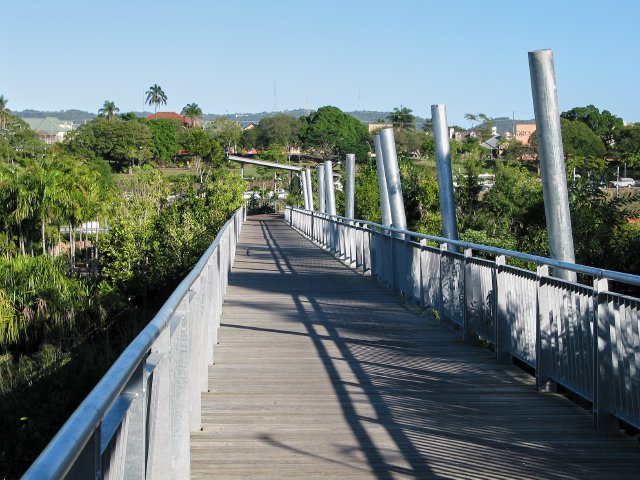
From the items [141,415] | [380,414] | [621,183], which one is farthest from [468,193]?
[141,415]

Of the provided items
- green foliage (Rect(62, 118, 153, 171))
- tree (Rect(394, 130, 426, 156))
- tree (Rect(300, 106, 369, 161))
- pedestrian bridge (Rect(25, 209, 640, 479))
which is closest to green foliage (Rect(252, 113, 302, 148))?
tree (Rect(300, 106, 369, 161))

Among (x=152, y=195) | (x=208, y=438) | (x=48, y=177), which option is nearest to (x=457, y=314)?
(x=208, y=438)

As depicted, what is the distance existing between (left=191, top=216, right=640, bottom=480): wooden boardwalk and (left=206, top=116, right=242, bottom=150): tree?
169m

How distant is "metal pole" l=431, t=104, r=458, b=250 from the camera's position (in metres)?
15.5

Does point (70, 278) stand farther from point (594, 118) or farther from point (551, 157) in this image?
point (594, 118)

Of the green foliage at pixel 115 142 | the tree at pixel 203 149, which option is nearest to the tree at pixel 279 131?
the green foliage at pixel 115 142

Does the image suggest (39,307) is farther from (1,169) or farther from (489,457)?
(489,457)

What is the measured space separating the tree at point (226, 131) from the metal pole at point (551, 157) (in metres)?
168

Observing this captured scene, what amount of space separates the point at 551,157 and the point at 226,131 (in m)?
176

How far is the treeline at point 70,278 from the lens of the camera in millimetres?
16359

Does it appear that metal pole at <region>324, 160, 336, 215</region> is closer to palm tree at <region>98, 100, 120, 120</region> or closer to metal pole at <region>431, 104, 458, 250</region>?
metal pole at <region>431, 104, 458, 250</region>

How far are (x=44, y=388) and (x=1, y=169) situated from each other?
52352 mm

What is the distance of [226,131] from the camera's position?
7210 inches

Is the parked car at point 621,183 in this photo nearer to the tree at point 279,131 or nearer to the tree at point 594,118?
the tree at point 594,118
